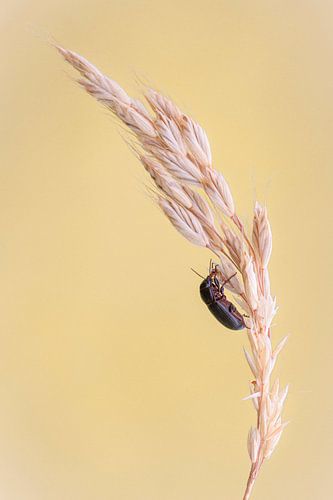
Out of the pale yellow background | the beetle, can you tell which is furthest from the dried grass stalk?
the pale yellow background

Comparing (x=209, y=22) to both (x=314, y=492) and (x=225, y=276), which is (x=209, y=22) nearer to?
(x=225, y=276)

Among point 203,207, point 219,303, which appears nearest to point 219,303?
point 219,303

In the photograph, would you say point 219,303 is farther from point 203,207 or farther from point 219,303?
point 203,207

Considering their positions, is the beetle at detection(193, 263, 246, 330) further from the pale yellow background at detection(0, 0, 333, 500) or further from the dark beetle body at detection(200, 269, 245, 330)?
the pale yellow background at detection(0, 0, 333, 500)

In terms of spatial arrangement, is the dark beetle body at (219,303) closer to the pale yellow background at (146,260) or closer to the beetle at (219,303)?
the beetle at (219,303)

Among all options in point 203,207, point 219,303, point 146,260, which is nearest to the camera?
point 203,207

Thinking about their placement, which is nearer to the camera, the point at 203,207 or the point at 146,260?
the point at 203,207
